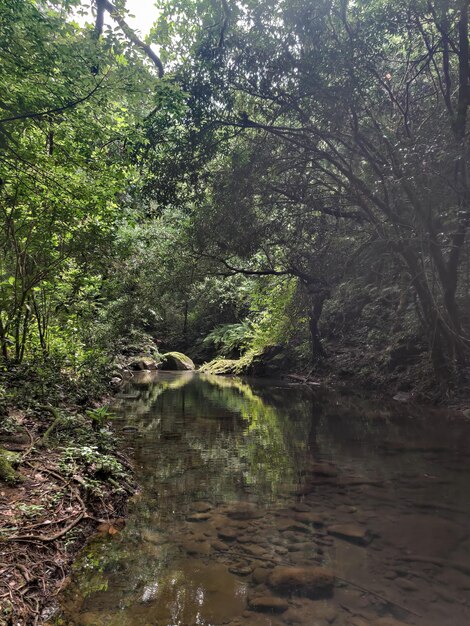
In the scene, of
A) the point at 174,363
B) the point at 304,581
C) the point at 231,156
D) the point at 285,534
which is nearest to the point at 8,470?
the point at 285,534

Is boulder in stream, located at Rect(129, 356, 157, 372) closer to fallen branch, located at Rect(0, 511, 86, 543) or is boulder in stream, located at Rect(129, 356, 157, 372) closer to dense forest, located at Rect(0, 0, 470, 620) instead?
dense forest, located at Rect(0, 0, 470, 620)

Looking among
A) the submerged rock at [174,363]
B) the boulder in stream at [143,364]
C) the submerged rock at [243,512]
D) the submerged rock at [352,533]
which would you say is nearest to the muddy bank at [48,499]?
the submerged rock at [243,512]

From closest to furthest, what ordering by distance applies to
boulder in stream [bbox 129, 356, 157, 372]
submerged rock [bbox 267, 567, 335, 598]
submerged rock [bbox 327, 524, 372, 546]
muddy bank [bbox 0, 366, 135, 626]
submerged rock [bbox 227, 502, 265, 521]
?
muddy bank [bbox 0, 366, 135, 626] → submerged rock [bbox 267, 567, 335, 598] → submerged rock [bbox 327, 524, 372, 546] → submerged rock [bbox 227, 502, 265, 521] → boulder in stream [bbox 129, 356, 157, 372]

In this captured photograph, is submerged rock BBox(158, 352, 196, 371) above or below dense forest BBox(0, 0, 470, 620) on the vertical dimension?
below

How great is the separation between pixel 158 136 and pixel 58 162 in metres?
3.40

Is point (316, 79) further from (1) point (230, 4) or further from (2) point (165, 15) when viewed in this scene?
(2) point (165, 15)

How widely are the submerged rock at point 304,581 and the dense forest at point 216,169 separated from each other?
257cm

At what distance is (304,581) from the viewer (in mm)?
3404

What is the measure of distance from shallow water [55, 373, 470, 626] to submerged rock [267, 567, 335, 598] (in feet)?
0.05

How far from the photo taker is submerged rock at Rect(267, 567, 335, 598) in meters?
3.28

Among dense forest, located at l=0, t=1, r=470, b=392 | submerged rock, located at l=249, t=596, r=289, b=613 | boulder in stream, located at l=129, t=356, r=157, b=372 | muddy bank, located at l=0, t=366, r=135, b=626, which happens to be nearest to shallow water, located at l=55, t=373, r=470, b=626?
submerged rock, located at l=249, t=596, r=289, b=613

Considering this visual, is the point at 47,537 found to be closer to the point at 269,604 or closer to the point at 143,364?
the point at 269,604

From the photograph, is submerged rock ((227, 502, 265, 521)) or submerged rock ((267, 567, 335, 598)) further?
submerged rock ((227, 502, 265, 521))

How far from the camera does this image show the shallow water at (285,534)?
10.0ft
